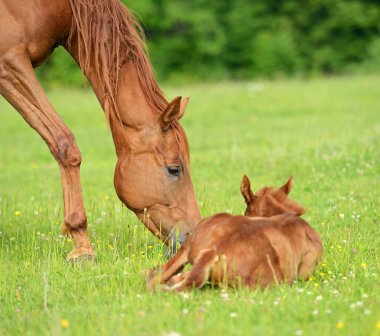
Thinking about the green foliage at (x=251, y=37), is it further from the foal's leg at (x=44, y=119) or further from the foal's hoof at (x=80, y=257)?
the foal's hoof at (x=80, y=257)

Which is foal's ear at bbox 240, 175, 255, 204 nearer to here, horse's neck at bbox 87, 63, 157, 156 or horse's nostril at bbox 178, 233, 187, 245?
horse's nostril at bbox 178, 233, 187, 245

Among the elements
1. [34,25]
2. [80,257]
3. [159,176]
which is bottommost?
[80,257]

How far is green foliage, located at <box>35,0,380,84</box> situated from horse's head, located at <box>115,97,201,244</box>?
2863 centimetres

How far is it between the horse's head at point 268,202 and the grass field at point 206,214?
1.51 feet

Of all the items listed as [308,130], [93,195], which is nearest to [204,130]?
[308,130]

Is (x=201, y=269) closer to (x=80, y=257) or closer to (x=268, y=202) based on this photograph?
(x=268, y=202)

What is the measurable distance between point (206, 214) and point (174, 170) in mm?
1183

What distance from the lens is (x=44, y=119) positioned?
5746mm

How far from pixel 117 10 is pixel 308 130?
864 centimetres

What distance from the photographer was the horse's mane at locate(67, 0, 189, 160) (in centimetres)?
588

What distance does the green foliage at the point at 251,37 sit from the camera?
34.8 metres

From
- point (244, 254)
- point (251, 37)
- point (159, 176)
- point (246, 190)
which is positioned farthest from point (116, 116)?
point (251, 37)

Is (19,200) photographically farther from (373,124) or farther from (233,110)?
(233,110)

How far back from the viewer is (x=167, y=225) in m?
5.66
